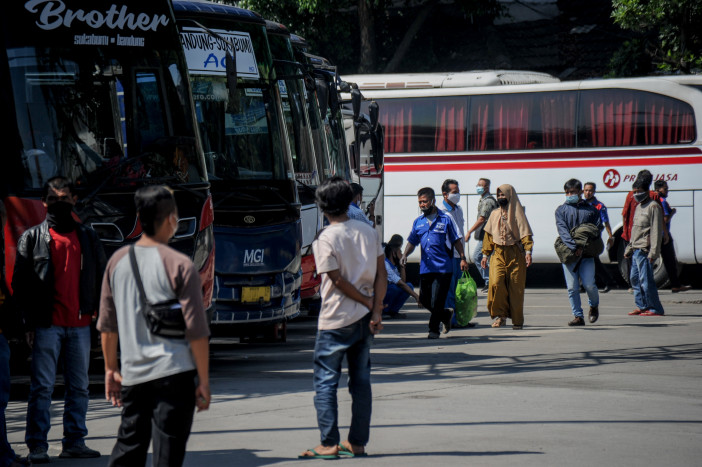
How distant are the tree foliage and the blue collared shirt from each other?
37.4ft

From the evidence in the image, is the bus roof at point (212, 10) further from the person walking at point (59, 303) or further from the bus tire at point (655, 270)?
the bus tire at point (655, 270)

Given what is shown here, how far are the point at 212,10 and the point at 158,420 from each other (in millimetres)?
8493

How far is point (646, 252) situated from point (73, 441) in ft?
35.5

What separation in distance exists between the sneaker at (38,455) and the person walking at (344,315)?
1.57 meters

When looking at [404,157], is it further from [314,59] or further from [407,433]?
[407,433]

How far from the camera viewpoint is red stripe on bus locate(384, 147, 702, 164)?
21.5m

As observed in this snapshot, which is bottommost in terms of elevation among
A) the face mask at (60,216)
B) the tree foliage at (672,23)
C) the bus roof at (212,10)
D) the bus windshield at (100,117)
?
the face mask at (60,216)

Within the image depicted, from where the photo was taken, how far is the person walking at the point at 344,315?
23.1 feet

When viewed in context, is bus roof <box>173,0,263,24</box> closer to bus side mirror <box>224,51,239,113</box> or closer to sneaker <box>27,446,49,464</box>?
bus side mirror <box>224,51,239,113</box>

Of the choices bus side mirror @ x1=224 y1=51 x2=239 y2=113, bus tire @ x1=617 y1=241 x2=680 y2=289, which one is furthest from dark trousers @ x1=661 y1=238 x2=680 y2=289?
bus side mirror @ x1=224 y1=51 x2=239 y2=113

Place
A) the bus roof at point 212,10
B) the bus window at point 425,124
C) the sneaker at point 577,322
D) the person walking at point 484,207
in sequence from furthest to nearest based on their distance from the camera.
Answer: the bus window at point 425,124 < the person walking at point 484,207 < the sneaker at point 577,322 < the bus roof at point 212,10

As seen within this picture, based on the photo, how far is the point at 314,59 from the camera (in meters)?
19.5

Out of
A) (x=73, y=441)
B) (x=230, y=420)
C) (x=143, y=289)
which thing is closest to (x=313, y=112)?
(x=230, y=420)

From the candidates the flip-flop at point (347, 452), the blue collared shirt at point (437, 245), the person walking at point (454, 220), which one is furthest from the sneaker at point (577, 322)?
the flip-flop at point (347, 452)
